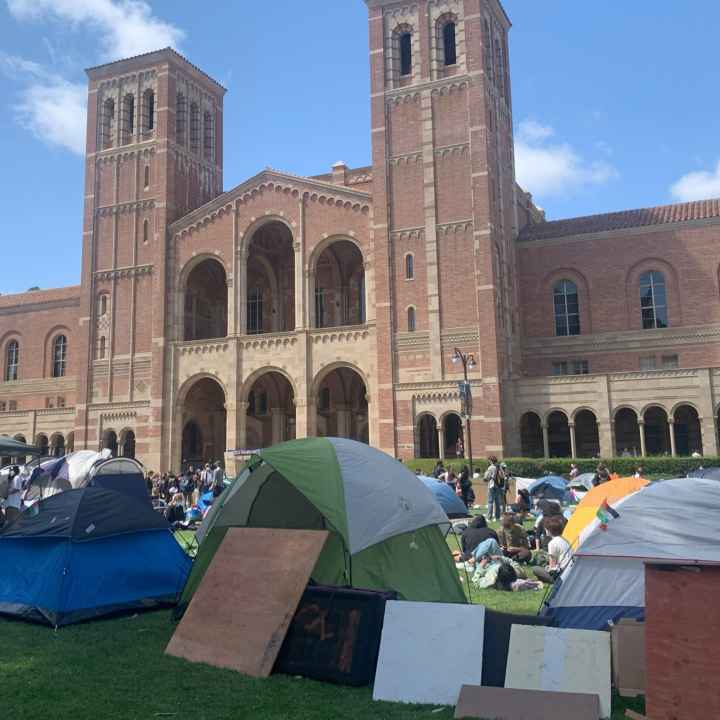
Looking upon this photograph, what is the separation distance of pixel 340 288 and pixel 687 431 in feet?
58.6

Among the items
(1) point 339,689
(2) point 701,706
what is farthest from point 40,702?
(2) point 701,706

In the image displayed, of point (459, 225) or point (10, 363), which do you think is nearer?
point (459, 225)

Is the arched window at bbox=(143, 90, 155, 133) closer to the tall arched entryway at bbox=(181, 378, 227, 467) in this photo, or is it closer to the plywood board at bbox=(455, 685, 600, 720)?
the tall arched entryway at bbox=(181, 378, 227, 467)

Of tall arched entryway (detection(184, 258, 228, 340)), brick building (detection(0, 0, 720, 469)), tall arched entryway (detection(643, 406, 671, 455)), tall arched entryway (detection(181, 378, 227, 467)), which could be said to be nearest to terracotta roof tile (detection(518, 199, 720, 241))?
brick building (detection(0, 0, 720, 469))

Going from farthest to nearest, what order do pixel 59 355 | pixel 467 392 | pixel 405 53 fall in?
pixel 59 355, pixel 405 53, pixel 467 392

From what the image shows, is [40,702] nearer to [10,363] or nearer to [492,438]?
[492,438]

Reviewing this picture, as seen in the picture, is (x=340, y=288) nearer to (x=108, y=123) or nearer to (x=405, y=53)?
(x=405, y=53)

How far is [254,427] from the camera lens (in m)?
39.2

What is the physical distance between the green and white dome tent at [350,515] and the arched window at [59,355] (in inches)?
1484

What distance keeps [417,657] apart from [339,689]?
750 millimetres

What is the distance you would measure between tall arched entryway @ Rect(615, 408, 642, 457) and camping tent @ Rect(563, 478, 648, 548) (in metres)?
18.9

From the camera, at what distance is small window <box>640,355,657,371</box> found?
32219mm

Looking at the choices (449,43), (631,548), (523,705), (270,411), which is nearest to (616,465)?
(270,411)

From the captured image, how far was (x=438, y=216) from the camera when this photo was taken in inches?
1247
